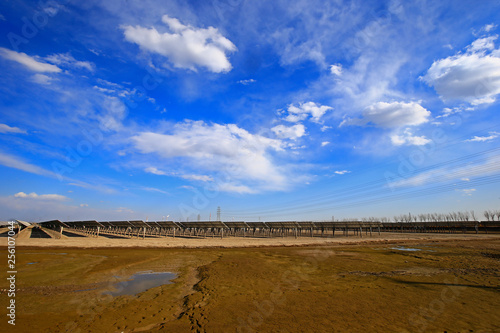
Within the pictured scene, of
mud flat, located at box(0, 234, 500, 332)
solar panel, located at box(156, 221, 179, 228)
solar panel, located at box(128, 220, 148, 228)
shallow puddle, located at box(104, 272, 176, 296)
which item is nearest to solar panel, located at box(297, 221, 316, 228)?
solar panel, located at box(156, 221, 179, 228)

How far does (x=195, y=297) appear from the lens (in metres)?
8.30

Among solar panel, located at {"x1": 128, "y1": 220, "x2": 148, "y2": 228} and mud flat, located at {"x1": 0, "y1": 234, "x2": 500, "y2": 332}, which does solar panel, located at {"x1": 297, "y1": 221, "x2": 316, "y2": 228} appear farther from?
mud flat, located at {"x1": 0, "y1": 234, "x2": 500, "y2": 332}

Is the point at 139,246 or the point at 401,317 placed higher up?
the point at 401,317

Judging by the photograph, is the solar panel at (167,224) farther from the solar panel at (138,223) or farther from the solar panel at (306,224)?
the solar panel at (306,224)

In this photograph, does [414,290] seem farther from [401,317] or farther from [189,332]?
[189,332]

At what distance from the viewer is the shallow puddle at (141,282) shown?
29.1 ft

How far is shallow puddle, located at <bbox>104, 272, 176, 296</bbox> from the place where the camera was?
886 centimetres

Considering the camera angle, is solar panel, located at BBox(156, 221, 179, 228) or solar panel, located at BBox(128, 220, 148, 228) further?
solar panel, located at BBox(156, 221, 179, 228)

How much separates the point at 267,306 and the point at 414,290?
22.6 ft

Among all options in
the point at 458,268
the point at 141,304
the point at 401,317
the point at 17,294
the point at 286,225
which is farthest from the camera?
the point at 286,225

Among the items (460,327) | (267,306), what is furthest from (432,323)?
(267,306)

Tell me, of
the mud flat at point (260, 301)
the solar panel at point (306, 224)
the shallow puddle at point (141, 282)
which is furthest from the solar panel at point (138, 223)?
the shallow puddle at point (141, 282)

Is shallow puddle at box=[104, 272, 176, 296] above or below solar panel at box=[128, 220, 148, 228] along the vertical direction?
above

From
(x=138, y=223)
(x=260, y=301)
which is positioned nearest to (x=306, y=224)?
(x=138, y=223)
